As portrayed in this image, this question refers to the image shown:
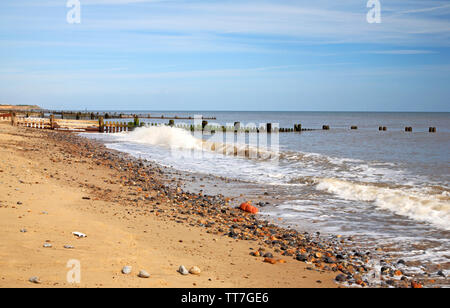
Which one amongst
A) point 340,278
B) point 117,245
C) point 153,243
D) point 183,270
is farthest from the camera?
point 153,243

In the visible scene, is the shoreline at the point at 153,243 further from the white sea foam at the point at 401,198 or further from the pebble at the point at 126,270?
the white sea foam at the point at 401,198

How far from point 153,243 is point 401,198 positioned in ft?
28.2

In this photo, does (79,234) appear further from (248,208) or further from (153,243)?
(248,208)

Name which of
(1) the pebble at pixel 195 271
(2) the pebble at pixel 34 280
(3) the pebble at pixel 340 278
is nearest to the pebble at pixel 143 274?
(1) the pebble at pixel 195 271

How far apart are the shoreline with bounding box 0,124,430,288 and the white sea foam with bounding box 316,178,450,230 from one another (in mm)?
3672

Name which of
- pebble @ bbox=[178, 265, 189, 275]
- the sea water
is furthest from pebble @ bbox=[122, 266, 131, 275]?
the sea water

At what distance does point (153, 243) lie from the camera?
22.2 feet

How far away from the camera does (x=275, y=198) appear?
481 inches

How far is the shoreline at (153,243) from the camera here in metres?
5.31

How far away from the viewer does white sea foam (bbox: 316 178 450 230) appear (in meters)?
10.3

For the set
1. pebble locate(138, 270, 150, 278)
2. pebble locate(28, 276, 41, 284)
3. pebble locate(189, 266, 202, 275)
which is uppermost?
pebble locate(28, 276, 41, 284)

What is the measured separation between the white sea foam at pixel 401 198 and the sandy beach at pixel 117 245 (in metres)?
4.62

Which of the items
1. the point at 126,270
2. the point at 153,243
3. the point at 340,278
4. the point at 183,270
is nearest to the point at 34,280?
the point at 126,270

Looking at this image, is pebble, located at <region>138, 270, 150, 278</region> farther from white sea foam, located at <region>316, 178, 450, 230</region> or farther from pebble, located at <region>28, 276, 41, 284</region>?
white sea foam, located at <region>316, 178, 450, 230</region>
